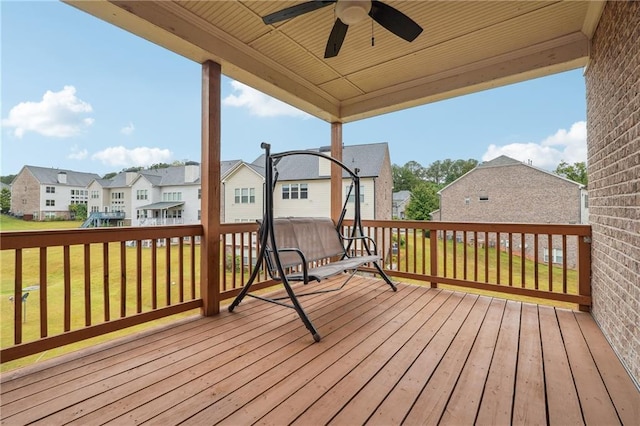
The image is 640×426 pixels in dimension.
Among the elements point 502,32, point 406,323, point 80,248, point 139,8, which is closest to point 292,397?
point 406,323

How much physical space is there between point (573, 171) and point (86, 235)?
15.6ft

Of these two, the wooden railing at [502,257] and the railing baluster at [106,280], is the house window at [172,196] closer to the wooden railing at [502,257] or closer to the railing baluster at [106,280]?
the railing baluster at [106,280]

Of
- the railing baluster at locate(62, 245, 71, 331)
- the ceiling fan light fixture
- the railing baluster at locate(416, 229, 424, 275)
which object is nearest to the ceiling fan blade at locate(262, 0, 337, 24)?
the ceiling fan light fixture

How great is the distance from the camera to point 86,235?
2.10 meters

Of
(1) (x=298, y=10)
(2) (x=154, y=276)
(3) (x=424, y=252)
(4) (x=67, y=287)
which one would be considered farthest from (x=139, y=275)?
(3) (x=424, y=252)

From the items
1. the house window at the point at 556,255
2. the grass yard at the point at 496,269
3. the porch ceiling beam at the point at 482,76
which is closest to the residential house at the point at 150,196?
the porch ceiling beam at the point at 482,76

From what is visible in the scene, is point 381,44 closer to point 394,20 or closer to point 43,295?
point 394,20

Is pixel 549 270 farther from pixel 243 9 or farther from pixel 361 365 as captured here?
pixel 243 9

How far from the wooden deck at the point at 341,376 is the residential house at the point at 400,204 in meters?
1.80

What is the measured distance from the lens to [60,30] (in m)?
2.19

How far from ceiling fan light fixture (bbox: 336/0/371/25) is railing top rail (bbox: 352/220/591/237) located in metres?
2.59

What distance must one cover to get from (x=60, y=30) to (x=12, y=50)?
1.25 feet

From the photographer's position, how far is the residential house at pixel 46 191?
6.45ft

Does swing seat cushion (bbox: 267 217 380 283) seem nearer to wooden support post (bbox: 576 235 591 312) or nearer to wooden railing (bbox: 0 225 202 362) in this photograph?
wooden railing (bbox: 0 225 202 362)
